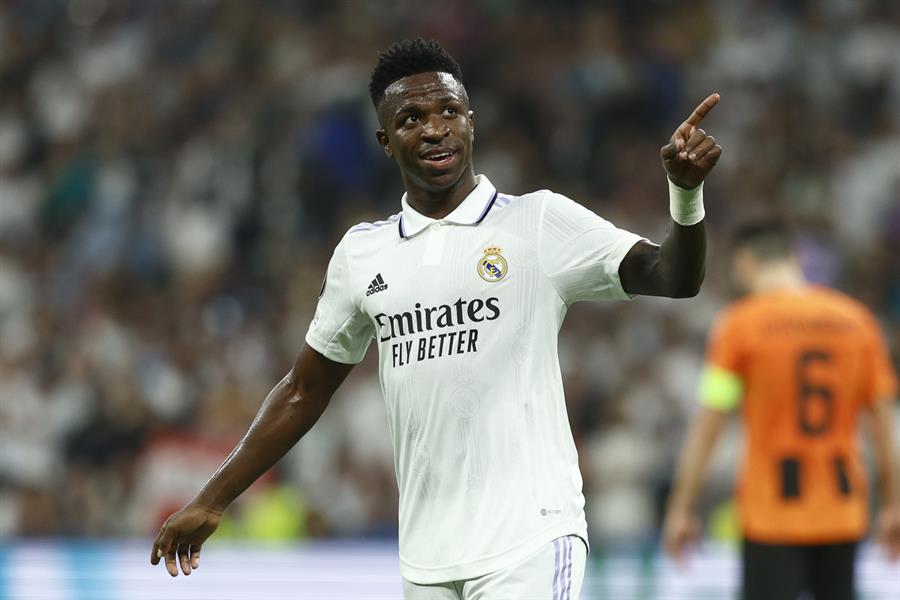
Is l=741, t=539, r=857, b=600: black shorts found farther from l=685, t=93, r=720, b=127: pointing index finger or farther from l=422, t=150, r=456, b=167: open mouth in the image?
l=685, t=93, r=720, b=127: pointing index finger

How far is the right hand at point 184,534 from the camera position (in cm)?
415

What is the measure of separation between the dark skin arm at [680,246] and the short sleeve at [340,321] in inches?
32.6

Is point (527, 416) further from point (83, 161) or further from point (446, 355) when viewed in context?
point (83, 161)

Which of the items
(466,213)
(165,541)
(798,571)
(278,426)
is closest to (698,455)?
(798,571)

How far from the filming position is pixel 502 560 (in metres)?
3.70

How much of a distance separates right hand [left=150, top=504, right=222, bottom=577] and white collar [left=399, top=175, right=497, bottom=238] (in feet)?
3.20

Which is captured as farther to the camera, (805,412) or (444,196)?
(805,412)

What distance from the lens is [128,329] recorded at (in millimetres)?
11398

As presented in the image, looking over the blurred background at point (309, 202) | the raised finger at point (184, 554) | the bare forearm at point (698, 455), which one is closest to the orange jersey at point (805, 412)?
the bare forearm at point (698, 455)

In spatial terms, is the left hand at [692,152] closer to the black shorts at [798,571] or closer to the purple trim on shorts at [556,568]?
the purple trim on shorts at [556,568]

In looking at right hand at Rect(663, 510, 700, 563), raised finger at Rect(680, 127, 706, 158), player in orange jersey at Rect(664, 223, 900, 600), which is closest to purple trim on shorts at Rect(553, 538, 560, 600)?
raised finger at Rect(680, 127, 706, 158)

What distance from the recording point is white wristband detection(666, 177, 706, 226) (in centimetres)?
342

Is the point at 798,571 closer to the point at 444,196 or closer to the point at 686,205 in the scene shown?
the point at 444,196

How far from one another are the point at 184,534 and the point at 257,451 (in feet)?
1.01
